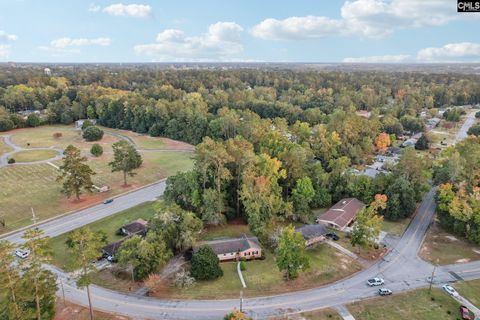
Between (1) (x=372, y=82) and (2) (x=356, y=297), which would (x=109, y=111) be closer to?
(2) (x=356, y=297)

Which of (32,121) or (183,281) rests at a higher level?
(32,121)

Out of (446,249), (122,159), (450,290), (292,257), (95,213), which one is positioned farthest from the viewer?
(122,159)

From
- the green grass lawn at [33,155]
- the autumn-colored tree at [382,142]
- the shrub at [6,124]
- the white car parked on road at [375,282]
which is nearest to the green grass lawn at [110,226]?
the white car parked on road at [375,282]

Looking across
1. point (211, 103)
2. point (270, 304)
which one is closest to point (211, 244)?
point (270, 304)

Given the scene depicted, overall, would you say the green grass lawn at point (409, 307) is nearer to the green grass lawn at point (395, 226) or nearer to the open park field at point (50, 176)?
the green grass lawn at point (395, 226)

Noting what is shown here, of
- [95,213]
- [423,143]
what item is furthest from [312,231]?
[423,143]

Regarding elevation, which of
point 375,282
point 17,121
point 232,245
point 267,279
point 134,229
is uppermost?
point 17,121

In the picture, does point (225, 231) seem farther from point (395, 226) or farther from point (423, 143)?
point (423, 143)
